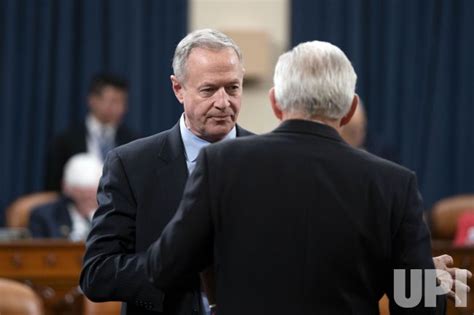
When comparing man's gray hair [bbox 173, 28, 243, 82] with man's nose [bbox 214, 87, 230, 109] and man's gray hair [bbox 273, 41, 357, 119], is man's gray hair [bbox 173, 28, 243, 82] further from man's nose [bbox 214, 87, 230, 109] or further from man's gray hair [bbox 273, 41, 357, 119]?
man's gray hair [bbox 273, 41, 357, 119]

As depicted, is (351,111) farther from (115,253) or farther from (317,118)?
(115,253)

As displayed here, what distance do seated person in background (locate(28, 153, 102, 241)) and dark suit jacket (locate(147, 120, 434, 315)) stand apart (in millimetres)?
4662

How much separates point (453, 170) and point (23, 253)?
4585 millimetres

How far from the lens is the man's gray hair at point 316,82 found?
8.93 feet

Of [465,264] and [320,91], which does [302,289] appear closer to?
[320,91]

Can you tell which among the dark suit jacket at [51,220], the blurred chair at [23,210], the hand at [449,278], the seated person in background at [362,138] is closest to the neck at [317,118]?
the hand at [449,278]

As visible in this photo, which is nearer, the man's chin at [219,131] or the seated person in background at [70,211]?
the man's chin at [219,131]

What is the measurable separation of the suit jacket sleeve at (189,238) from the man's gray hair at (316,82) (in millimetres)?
273

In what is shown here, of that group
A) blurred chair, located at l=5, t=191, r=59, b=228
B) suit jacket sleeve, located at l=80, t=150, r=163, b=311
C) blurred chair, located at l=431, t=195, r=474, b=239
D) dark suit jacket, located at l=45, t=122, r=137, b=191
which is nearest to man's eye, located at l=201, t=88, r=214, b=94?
suit jacket sleeve, located at l=80, t=150, r=163, b=311

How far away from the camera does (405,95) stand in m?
9.96

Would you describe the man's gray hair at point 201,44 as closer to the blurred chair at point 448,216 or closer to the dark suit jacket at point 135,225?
the dark suit jacket at point 135,225

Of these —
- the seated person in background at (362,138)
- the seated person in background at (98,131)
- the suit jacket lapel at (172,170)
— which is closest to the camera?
the suit jacket lapel at (172,170)

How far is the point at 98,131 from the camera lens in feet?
30.4

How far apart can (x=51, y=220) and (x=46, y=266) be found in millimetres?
637
